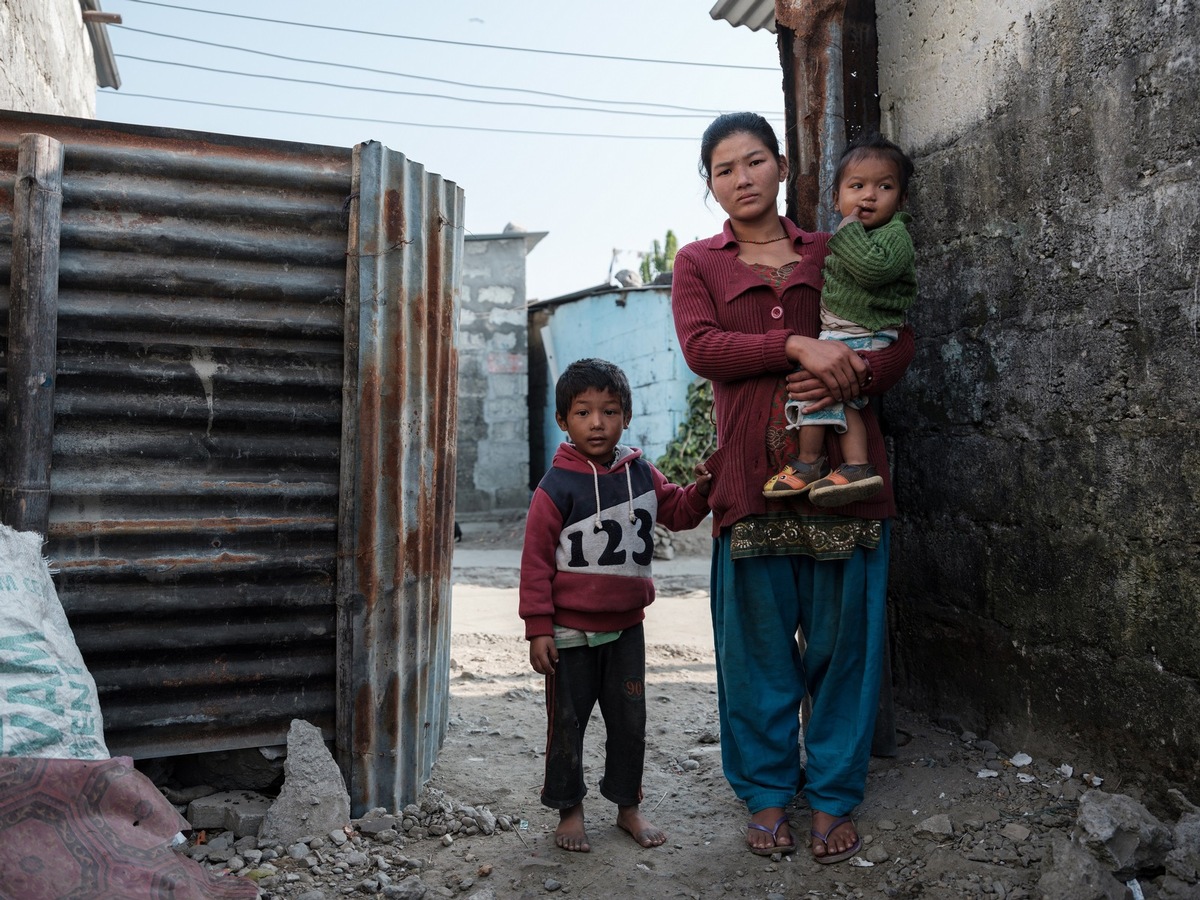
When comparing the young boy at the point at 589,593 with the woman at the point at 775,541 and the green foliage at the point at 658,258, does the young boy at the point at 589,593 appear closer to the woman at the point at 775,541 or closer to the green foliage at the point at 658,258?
the woman at the point at 775,541

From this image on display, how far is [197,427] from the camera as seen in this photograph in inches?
106

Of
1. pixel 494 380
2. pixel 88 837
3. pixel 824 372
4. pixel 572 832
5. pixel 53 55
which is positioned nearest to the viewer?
pixel 88 837

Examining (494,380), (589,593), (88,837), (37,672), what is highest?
(494,380)

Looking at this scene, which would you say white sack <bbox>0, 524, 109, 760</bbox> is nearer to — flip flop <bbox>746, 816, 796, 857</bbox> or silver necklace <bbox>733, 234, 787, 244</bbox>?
flip flop <bbox>746, 816, 796, 857</bbox>

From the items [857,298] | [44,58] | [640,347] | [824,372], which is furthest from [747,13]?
[640,347]

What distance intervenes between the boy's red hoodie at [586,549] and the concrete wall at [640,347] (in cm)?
845

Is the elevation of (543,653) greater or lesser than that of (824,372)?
lesser

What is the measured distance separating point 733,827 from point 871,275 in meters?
1.64

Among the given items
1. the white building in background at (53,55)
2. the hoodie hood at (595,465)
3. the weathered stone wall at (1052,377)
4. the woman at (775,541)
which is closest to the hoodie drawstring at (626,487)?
the hoodie hood at (595,465)

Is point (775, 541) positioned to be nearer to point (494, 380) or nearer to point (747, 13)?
point (747, 13)

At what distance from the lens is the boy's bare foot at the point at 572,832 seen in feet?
8.64

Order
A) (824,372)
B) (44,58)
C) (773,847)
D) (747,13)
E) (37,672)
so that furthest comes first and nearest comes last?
1. (44,58)
2. (747,13)
3. (773,847)
4. (824,372)
5. (37,672)

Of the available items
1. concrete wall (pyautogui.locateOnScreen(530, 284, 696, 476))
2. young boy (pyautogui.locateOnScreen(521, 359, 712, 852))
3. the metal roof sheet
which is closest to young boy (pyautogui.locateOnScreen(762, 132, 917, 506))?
young boy (pyautogui.locateOnScreen(521, 359, 712, 852))

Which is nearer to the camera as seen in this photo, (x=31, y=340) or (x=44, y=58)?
(x=31, y=340)
